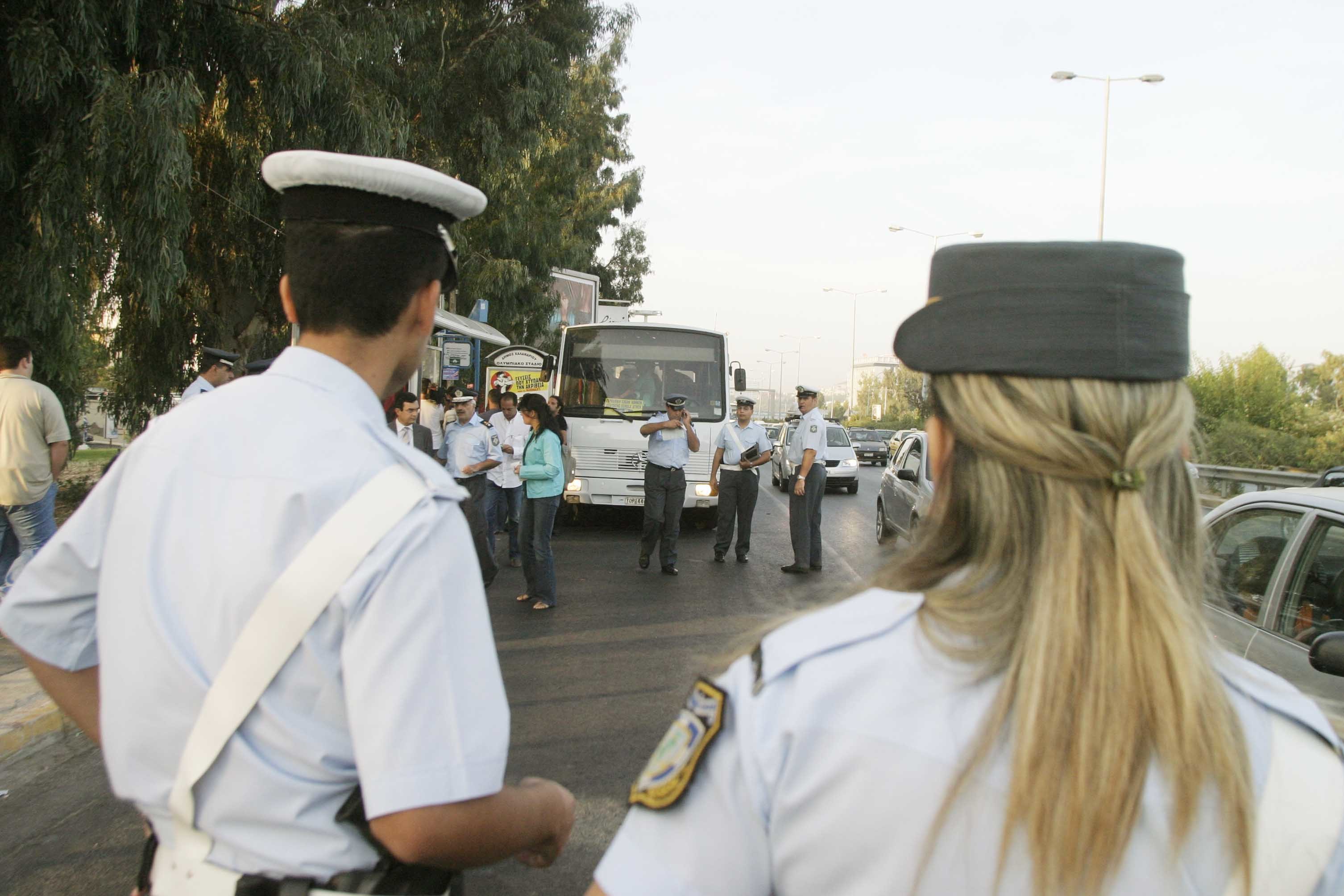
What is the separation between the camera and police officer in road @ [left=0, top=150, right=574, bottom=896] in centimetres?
124

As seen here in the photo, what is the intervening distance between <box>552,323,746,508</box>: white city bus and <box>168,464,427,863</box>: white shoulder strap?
1163 centimetres

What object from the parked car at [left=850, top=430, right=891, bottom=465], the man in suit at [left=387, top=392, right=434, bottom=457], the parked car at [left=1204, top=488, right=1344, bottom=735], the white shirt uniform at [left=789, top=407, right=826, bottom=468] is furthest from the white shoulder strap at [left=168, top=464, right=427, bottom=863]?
the parked car at [left=850, top=430, right=891, bottom=465]

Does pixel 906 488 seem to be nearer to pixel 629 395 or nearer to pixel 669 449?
pixel 669 449

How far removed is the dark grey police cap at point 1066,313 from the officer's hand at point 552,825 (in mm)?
893

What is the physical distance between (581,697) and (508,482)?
4.85 meters

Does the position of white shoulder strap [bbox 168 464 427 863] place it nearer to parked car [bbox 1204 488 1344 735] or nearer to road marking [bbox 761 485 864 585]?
parked car [bbox 1204 488 1344 735]


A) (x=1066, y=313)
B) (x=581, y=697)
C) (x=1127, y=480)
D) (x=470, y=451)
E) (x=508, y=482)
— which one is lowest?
(x=581, y=697)

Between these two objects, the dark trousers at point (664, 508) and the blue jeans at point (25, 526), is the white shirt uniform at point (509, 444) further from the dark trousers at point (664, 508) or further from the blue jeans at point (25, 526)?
the blue jeans at point (25, 526)

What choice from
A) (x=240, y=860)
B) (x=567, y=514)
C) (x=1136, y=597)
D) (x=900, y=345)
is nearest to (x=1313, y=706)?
(x=1136, y=597)

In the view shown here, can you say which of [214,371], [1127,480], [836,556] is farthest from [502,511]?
[1127,480]

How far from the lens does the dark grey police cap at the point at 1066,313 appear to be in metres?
1.04

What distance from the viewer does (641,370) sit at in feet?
45.4

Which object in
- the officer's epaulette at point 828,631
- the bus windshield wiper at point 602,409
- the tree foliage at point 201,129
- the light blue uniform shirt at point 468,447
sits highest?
the tree foliage at point 201,129

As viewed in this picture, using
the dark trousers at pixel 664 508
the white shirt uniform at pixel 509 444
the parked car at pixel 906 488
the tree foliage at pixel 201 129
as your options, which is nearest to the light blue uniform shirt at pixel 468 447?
the white shirt uniform at pixel 509 444
